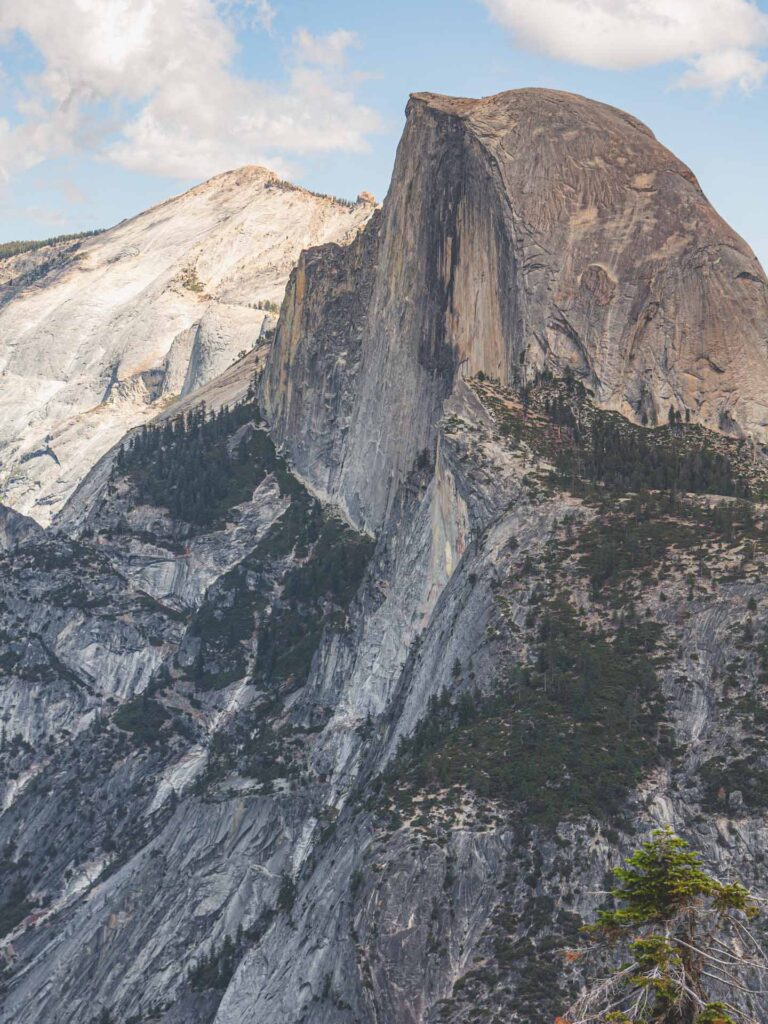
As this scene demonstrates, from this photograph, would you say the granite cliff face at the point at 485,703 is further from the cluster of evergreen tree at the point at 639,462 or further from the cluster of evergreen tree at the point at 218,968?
the cluster of evergreen tree at the point at 639,462

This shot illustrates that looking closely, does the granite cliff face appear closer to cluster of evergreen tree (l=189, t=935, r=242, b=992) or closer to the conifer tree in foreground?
cluster of evergreen tree (l=189, t=935, r=242, b=992)

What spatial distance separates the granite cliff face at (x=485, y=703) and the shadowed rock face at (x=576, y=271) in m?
0.42

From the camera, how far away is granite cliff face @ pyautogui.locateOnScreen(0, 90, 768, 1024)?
11169 cm

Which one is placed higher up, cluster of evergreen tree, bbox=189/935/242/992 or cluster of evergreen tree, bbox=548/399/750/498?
cluster of evergreen tree, bbox=548/399/750/498

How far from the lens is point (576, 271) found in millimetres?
181500

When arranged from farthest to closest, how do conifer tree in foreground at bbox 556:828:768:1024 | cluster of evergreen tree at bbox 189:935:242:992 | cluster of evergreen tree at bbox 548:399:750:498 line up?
cluster of evergreen tree at bbox 548:399:750:498 < cluster of evergreen tree at bbox 189:935:242:992 < conifer tree in foreground at bbox 556:828:768:1024

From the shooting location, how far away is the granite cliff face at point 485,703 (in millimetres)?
111688

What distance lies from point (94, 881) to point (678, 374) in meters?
81.3

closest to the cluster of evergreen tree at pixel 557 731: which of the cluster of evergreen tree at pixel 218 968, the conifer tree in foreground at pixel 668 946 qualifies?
the cluster of evergreen tree at pixel 218 968

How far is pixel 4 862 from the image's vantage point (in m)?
193

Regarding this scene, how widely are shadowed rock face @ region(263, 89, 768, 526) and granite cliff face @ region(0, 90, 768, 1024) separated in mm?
419

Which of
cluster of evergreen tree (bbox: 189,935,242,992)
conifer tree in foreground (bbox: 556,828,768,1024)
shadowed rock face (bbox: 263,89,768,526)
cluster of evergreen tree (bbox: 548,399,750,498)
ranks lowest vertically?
cluster of evergreen tree (bbox: 189,935,242,992)

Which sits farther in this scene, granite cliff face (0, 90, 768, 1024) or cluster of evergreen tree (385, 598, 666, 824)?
cluster of evergreen tree (385, 598, 666, 824)

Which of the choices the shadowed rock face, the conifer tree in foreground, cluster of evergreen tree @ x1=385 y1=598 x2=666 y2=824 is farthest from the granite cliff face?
the conifer tree in foreground
